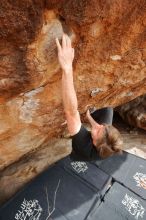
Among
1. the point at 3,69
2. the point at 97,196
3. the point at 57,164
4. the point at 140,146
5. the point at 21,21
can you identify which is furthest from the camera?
the point at 140,146

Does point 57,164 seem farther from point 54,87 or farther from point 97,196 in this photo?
point 54,87

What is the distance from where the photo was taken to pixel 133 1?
7.45 ft

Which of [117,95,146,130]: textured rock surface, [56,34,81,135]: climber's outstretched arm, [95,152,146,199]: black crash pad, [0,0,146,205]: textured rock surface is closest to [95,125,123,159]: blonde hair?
[56,34,81,135]: climber's outstretched arm

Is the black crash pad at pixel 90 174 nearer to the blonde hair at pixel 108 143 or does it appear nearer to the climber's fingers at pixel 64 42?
the blonde hair at pixel 108 143

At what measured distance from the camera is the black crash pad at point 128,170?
3369 millimetres

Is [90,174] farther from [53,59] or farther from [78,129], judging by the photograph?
[53,59]

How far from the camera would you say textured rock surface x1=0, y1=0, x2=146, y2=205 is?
1.98m

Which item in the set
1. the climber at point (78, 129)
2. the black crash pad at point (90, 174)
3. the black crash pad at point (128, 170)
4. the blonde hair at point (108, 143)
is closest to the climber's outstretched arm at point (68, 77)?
the climber at point (78, 129)

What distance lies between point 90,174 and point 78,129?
1.20 m

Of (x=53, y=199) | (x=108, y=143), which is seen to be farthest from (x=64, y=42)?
(x=53, y=199)

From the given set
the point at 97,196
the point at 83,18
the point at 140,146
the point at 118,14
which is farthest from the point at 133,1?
the point at 140,146

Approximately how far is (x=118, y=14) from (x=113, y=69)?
68 cm

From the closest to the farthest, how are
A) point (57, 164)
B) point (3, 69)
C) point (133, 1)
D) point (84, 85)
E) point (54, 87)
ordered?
point (3, 69), point (133, 1), point (54, 87), point (84, 85), point (57, 164)

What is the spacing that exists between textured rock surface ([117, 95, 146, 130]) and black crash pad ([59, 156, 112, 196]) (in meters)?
1.47
